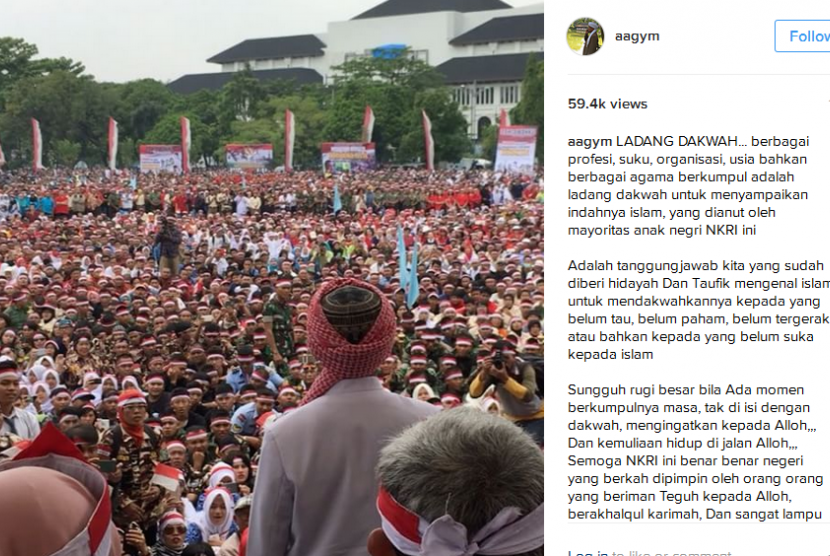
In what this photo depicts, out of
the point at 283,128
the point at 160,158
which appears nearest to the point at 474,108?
the point at 283,128

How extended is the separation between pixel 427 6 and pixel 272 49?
42.9ft

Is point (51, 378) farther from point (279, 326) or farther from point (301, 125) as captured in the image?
point (301, 125)

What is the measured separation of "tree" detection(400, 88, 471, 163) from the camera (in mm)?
47806

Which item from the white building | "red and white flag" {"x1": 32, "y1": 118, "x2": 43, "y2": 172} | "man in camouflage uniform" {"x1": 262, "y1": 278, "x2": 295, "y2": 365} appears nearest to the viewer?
"man in camouflage uniform" {"x1": 262, "y1": 278, "x2": 295, "y2": 365}

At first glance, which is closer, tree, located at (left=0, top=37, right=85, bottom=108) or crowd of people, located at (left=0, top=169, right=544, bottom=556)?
crowd of people, located at (left=0, top=169, right=544, bottom=556)

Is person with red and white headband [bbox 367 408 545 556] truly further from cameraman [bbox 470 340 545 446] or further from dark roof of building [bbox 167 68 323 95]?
dark roof of building [bbox 167 68 323 95]

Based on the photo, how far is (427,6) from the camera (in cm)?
9000

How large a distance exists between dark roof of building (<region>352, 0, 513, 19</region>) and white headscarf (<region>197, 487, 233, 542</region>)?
275ft

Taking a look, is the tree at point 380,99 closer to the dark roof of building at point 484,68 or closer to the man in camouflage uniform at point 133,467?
the dark roof of building at point 484,68

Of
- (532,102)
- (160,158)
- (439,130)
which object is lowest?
(160,158)

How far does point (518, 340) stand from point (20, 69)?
3330 cm

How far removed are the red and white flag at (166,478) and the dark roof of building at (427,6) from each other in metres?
84.1

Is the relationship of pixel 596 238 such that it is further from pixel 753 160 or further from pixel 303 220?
pixel 303 220

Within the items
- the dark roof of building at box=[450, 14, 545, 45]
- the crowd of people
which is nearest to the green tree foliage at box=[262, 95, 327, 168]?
the crowd of people
